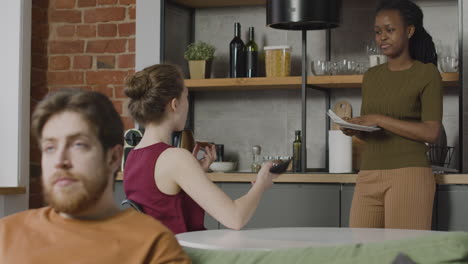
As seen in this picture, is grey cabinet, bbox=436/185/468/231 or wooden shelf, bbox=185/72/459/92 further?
wooden shelf, bbox=185/72/459/92

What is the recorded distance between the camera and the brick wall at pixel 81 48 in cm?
476

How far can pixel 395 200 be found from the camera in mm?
3090

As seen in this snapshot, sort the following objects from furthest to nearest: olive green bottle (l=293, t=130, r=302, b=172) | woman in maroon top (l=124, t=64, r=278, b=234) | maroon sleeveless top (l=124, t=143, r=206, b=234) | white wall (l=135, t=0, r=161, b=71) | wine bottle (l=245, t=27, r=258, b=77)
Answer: white wall (l=135, t=0, r=161, b=71), wine bottle (l=245, t=27, r=258, b=77), olive green bottle (l=293, t=130, r=302, b=172), maroon sleeveless top (l=124, t=143, r=206, b=234), woman in maroon top (l=124, t=64, r=278, b=234)

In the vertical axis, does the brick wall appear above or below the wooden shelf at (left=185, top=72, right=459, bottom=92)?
above

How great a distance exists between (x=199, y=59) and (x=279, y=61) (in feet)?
1.64

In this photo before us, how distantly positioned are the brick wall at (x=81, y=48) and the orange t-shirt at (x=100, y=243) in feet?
11.6

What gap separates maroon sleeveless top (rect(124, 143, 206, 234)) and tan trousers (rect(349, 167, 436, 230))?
1.26 metres

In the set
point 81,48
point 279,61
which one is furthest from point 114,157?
point 81,48

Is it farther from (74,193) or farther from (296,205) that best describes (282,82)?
(74,193)

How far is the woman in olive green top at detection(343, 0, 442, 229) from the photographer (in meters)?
3.10

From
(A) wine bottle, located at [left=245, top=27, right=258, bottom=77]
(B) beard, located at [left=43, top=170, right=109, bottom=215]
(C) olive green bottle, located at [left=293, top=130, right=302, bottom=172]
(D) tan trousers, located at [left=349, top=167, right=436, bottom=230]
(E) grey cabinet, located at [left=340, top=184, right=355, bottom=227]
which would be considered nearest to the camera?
(B) beard, located at [left=43, top=170, right=109, bottom=215]

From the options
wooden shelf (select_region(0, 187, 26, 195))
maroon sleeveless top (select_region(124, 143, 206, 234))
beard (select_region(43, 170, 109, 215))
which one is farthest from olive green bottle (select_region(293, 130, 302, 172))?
beard (select_region(43, 170, 109, 215))

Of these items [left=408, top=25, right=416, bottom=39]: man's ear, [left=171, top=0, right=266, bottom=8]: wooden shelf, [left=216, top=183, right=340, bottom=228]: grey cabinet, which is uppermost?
[left=171, top=0, right=266, bottom=8]: wooden shelf

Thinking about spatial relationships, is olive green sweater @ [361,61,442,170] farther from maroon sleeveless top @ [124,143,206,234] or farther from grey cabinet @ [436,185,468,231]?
maroon sleeveless top @ [124,143,206,234]
